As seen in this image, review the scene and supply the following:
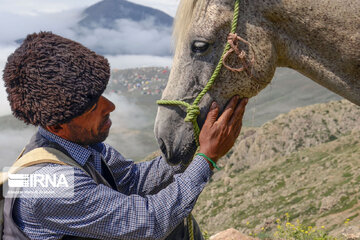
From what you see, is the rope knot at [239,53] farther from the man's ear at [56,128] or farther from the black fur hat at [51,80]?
the man's ear at [56,128]

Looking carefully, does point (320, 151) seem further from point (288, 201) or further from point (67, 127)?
point (67, 127)

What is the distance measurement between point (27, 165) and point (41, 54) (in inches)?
29.3

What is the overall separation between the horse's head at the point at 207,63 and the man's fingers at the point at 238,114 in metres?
0.09

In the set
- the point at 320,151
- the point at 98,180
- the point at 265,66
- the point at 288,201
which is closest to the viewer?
the point at 98,180

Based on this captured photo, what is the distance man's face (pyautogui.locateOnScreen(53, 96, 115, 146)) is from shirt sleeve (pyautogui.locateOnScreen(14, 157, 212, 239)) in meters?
0.33

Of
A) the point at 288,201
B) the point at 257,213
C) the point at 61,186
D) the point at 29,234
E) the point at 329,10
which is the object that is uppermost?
the point at 329,10

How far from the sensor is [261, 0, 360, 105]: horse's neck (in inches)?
118

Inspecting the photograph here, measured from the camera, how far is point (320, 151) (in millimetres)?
45500

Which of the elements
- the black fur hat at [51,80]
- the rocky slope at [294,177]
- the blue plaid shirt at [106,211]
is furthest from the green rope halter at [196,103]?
the rocky slope at [294,177]

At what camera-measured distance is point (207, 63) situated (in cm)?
314

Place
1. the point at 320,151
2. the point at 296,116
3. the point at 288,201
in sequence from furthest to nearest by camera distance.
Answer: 1. the point at 296,116
2. the point at 320,151
3. the point at 288,201

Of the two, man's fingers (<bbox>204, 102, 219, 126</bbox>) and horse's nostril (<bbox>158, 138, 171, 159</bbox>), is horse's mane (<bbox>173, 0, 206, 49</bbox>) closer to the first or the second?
man's fingers (<bbox>204, 102, 219, 126</bbox>)

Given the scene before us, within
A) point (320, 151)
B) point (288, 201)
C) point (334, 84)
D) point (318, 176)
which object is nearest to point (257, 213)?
point (288, 201)

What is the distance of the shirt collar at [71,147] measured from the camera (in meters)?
2.85
